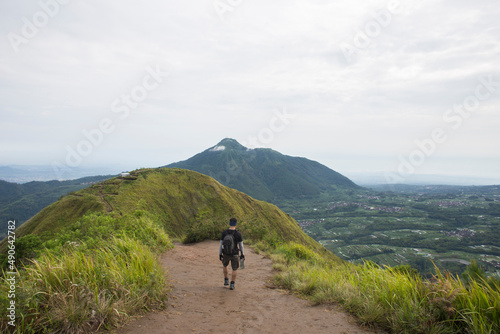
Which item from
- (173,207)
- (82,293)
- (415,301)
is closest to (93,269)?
(82,293)

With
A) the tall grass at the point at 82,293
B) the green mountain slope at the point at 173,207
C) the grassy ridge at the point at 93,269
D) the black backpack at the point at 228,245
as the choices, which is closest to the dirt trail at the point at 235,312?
the tall grass at the point at 82,293

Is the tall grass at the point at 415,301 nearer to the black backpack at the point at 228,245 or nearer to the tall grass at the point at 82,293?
the black backpack at the point at 228,245

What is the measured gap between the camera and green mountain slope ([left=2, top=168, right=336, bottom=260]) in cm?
1969

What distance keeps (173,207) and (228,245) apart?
43.2 meters

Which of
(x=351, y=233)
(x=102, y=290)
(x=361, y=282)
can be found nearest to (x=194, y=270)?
(x=102, y=290)

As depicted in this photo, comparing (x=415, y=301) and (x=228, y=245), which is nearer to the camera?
(x=415, y=301)

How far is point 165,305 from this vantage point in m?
6.05

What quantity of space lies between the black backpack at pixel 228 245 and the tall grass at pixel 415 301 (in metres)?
2.71

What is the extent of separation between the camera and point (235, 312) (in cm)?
630

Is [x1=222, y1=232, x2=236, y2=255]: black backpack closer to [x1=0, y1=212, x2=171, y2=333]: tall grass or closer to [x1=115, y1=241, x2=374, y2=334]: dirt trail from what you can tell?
[x1=115, y1=241, x2=374, y2=334]: dirt trail

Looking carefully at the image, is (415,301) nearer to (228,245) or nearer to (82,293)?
(228,245)

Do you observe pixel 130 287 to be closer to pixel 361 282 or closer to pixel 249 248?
pixel 361 282

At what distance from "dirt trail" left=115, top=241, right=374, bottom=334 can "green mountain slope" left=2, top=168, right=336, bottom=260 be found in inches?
401

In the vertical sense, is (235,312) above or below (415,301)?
below
